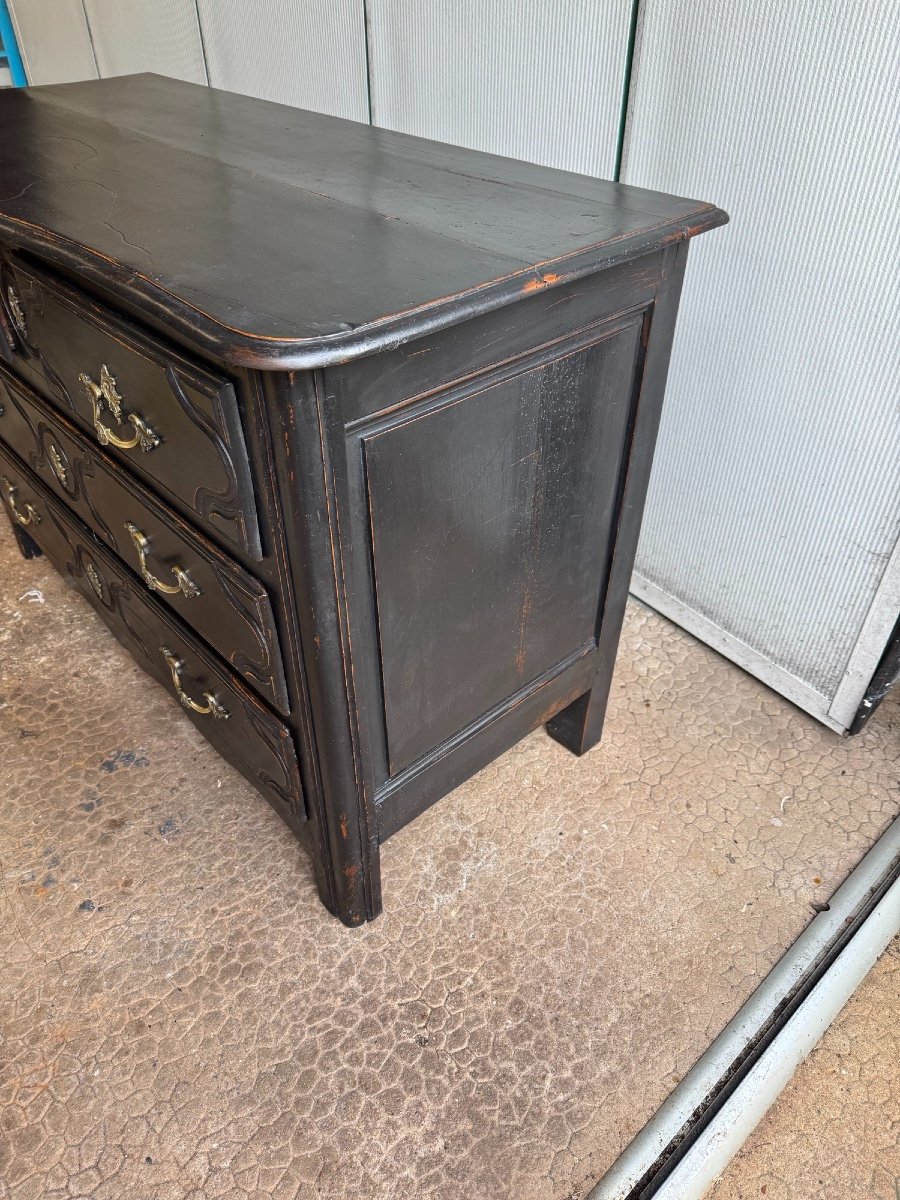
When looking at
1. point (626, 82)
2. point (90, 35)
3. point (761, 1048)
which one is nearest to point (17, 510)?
point (626, 82)

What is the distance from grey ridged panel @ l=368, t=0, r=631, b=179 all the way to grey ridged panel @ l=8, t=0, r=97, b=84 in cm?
162

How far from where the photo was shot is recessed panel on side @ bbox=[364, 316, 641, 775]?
877mm

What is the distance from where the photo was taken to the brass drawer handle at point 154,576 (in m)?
1.02

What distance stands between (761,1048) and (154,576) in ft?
3.14

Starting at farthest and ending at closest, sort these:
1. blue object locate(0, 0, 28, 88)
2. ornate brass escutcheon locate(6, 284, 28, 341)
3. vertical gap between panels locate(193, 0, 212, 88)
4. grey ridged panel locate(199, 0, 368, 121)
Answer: blue object locate(0, 0, 28, 88) < vertical gap between panels locate(193, 0, 212, 88) < grey ridged panel locate(199, 0, 368, 121) < ornate brass escutcheon locate(6, 284, 28, 341)

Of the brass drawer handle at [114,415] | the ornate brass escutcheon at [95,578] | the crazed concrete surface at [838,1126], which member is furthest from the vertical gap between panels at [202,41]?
the crazed concrete surface at [838,1126]

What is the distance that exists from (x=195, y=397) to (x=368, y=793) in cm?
50

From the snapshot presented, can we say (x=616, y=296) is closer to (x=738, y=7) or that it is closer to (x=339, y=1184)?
(x=738, y=7)

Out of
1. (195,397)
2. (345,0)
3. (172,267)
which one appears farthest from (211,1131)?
(345,0)

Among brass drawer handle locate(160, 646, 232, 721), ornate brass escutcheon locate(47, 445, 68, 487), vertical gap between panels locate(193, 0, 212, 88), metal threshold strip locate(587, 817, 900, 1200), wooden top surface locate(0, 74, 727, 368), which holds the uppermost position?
wooden top surface locate(0, 74, 727, 368)

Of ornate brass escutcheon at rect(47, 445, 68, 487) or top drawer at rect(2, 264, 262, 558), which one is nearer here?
top drawer at rect(2, 264, 262, 558)

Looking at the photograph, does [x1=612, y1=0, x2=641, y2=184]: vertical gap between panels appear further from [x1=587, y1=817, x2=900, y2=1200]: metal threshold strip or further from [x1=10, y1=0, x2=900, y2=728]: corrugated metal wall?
[x1=587, y1=817, x2=900, y2=1200]: metal threshold strip

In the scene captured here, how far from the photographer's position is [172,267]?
0.78m

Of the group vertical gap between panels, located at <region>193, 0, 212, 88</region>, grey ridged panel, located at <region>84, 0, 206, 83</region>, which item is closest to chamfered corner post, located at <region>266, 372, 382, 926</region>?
grey ridged panel, located at <region>84, 0, 206, 83</region>
